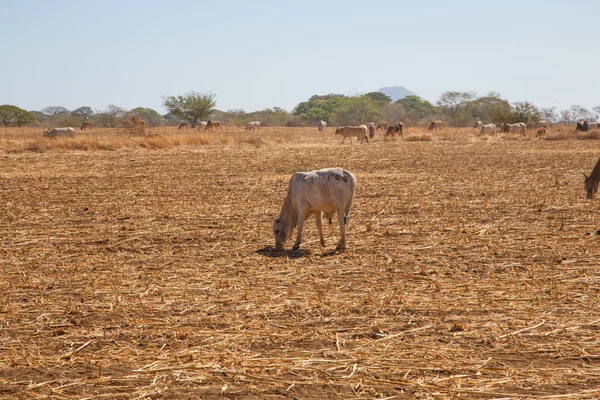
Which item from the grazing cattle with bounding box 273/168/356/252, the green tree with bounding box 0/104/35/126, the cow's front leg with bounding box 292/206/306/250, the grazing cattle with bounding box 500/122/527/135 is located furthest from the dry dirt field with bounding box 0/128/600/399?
the green tree with bounding box 0/104/35/126

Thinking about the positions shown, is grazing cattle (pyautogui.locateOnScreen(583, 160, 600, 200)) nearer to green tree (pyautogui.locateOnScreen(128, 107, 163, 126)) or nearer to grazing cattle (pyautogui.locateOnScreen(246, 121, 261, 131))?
grazing cattle (pyautogui.locateOnScreen(246, 121, 261, 131))

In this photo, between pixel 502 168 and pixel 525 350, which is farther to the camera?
pixel 502 168

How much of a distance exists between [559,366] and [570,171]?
1874 cm

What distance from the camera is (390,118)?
361 feet

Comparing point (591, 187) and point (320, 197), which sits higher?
point (320, 197)

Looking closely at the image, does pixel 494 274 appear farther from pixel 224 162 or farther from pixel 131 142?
pixel 131 142

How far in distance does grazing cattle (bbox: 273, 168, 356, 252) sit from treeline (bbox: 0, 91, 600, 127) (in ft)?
196

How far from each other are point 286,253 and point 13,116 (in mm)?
67789

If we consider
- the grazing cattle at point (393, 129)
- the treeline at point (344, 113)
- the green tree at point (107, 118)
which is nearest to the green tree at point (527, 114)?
the treeline at point (344, 113)

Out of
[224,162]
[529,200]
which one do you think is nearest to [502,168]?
[529,200]

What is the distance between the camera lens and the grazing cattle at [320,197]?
10766mm

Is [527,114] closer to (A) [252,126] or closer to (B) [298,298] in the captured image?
(A) [252,126]

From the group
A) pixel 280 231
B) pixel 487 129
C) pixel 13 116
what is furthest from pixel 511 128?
pixel 280 231

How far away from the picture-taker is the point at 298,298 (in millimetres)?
8203
